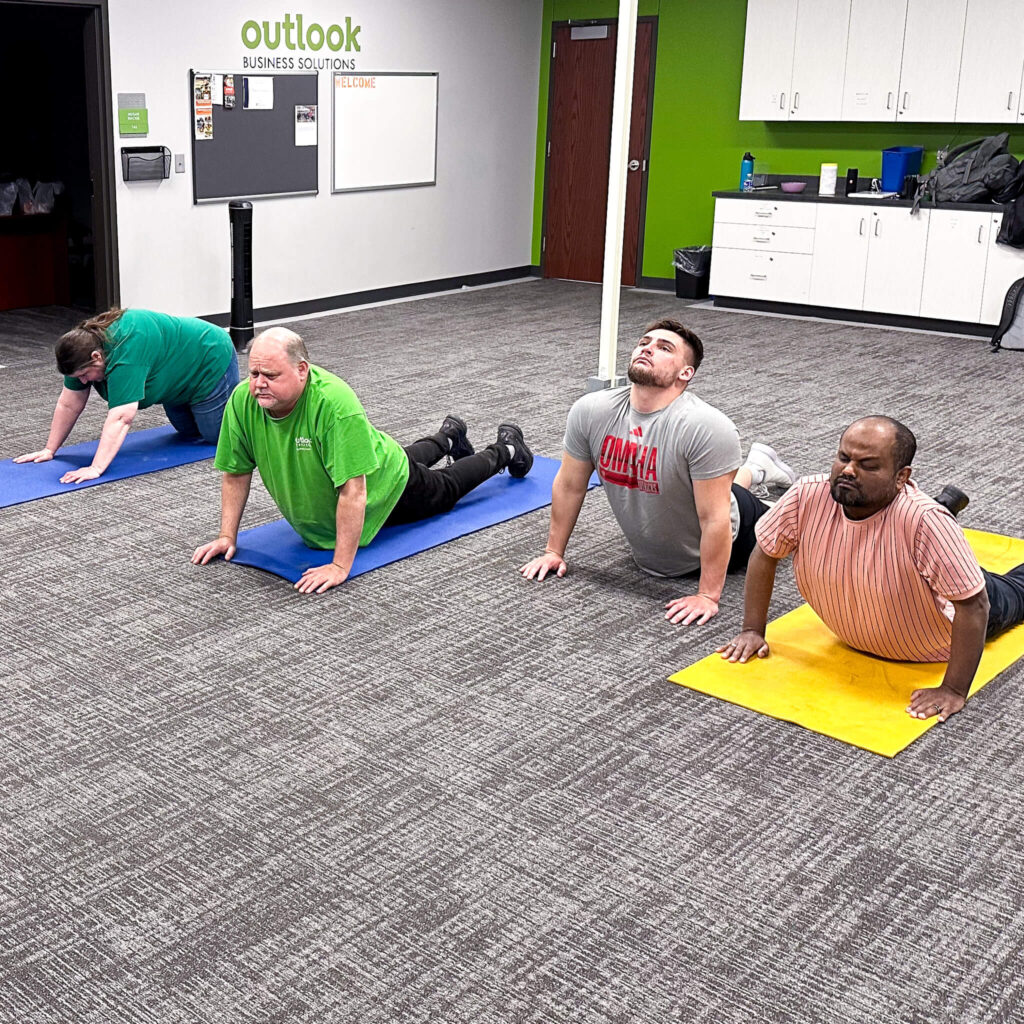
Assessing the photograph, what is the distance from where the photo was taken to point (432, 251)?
31.4 feet

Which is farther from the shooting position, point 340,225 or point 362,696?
point 340,225

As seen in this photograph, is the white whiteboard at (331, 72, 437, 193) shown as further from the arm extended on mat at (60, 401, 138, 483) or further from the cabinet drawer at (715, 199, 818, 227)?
the arm extended on mat at (60, 401, 138, 483)

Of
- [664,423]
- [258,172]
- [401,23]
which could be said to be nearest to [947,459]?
[664,423]

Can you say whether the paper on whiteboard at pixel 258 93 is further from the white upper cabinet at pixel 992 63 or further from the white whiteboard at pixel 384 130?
the white upper cabinet at pixel 992 63

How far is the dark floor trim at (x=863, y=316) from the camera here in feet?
27.0

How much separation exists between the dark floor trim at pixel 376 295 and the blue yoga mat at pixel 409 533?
3735 millimetres

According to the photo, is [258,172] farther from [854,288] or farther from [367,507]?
[367,507]

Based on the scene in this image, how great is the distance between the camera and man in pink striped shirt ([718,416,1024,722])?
9.17ft

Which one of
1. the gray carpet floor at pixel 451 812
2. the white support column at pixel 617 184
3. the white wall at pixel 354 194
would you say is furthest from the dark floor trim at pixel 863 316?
the gray carpet floor at pixel 451 812

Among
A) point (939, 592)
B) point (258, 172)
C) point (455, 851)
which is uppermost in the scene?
point (258, 172)

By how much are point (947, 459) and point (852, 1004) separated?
3.53 meters

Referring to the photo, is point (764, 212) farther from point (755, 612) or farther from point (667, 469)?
point (755, 612)


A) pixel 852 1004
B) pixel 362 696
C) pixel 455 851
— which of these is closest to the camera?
pixel 852 1004

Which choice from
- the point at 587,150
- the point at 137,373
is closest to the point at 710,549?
the point at 137,373
